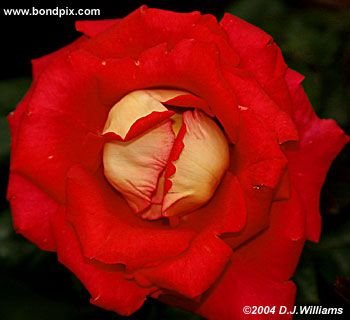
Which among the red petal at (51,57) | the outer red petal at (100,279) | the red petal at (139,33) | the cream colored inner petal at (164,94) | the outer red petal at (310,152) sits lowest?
the outer red petal at (100,279)

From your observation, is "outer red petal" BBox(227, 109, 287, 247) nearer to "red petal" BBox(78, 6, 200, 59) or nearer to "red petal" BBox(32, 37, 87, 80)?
"red petal" BBox(78, 6, 200, 59)

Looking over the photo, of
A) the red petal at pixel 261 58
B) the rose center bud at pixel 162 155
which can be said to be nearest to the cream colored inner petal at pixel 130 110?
the rose center bud at pixel 162 155

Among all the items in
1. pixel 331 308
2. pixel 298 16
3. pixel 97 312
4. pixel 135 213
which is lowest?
pixel 97 312

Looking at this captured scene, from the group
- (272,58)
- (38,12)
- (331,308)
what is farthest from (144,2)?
(331,308)

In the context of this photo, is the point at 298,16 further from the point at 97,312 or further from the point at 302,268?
the point at 97,312

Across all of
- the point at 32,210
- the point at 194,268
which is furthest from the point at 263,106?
the point at 32,210

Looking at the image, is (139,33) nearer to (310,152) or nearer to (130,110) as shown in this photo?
(130,110)

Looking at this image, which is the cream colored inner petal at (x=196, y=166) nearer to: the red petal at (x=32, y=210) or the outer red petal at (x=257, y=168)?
the outer red petal at (x=257, y=168)
